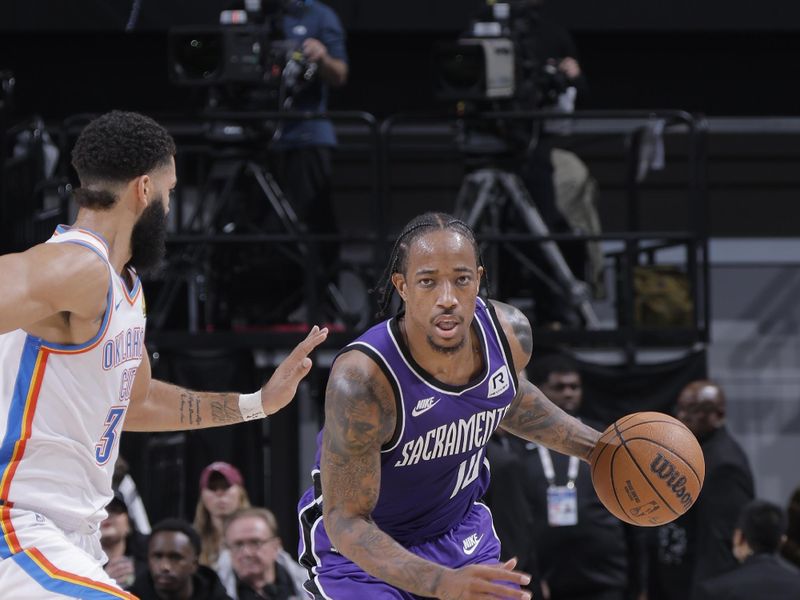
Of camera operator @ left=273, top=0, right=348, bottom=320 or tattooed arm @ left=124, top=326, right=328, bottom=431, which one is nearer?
tattooed arm @ left=124, top=326, right=328, bottom=431

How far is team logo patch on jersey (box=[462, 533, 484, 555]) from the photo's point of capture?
407 cm

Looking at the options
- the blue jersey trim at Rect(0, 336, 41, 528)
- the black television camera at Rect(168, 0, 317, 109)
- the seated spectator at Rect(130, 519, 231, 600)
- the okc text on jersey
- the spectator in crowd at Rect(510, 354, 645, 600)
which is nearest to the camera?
the blue jersey trim at Rect(0, 336, 41, 528)

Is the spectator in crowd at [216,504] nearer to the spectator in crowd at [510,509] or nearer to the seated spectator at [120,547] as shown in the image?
the seated spectator at [120,547]

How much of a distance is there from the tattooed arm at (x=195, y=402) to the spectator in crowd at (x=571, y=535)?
9.72ft

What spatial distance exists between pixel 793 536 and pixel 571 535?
1.09 meters

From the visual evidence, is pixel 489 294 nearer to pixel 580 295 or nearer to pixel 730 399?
pixel 580 295

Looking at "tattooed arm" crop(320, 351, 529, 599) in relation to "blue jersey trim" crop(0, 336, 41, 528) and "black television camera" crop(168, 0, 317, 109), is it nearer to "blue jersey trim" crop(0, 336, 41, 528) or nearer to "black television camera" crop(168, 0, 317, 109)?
"blue jersey trim" crop(0, 336, 41, 528)

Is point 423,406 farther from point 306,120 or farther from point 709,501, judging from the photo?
point 306,120

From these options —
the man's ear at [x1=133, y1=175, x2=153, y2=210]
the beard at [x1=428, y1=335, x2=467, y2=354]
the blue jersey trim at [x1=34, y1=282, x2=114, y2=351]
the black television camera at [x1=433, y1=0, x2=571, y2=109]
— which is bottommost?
the beard at [x1=428, y1=335, x2=467, y2=354]

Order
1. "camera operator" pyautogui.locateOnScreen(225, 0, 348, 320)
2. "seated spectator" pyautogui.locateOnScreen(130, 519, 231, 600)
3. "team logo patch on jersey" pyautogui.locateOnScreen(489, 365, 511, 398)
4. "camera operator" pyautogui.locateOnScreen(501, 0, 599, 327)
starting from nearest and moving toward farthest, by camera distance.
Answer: "team logo patch on jersey" pyautogui.locateOnScreen(489, 365, 511, 398) → "seated spectator" pyautogui.locateOnScreen(130, 519, 231, 600) → "camera operator" pyautogui.locateOnScreen(225, 0, 348, 320) → "camera operator" pyautogui.locateOnScreen(501, 0, 599, 327)

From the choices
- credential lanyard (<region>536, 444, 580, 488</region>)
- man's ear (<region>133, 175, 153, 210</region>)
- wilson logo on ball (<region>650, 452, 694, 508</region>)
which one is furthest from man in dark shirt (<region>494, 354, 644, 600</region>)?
man's ear (<region>133, 175, 153, 210</region>)

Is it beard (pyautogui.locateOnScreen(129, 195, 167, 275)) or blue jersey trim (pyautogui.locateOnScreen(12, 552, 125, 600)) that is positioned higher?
beard (pyautogui.locateOnScreen(129, 195, 167, 275))

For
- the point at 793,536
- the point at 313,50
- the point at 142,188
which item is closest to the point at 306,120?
the point at 313,50

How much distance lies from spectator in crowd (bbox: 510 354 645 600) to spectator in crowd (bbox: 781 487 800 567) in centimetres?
83
